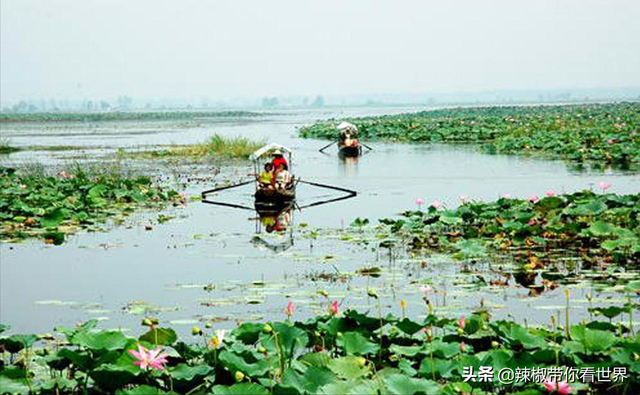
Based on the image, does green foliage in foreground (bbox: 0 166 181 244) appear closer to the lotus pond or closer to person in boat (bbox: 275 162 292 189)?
the lotus pond

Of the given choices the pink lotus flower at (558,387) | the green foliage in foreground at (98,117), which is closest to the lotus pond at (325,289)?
the pink lotus flower at (558,387)

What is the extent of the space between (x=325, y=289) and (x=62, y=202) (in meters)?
6.72

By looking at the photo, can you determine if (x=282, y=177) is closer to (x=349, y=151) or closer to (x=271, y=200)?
(x=271, y=200)

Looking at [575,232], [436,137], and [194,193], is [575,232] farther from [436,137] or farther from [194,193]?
[436,137]

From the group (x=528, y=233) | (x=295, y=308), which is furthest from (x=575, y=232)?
(x=295, y=308)

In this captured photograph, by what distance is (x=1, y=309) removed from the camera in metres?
7.38

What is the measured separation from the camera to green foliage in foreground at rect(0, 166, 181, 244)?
11.0 m

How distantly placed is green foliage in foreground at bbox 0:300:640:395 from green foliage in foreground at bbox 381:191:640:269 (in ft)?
11.8

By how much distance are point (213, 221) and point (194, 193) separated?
12.8 ft

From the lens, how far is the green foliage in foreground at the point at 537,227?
823 cm

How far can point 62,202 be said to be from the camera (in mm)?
12656

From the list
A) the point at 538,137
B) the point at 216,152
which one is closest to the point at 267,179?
the point at 216,152

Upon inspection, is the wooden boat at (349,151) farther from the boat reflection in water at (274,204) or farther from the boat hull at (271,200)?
the boat hull at (271,200)

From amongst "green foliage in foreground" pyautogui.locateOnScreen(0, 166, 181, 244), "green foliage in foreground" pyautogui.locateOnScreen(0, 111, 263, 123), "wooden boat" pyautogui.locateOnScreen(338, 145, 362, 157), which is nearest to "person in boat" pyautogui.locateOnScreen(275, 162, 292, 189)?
"green foliage in foreground" pyautogui.locateOnScreen(0, 166, 181, 244)
